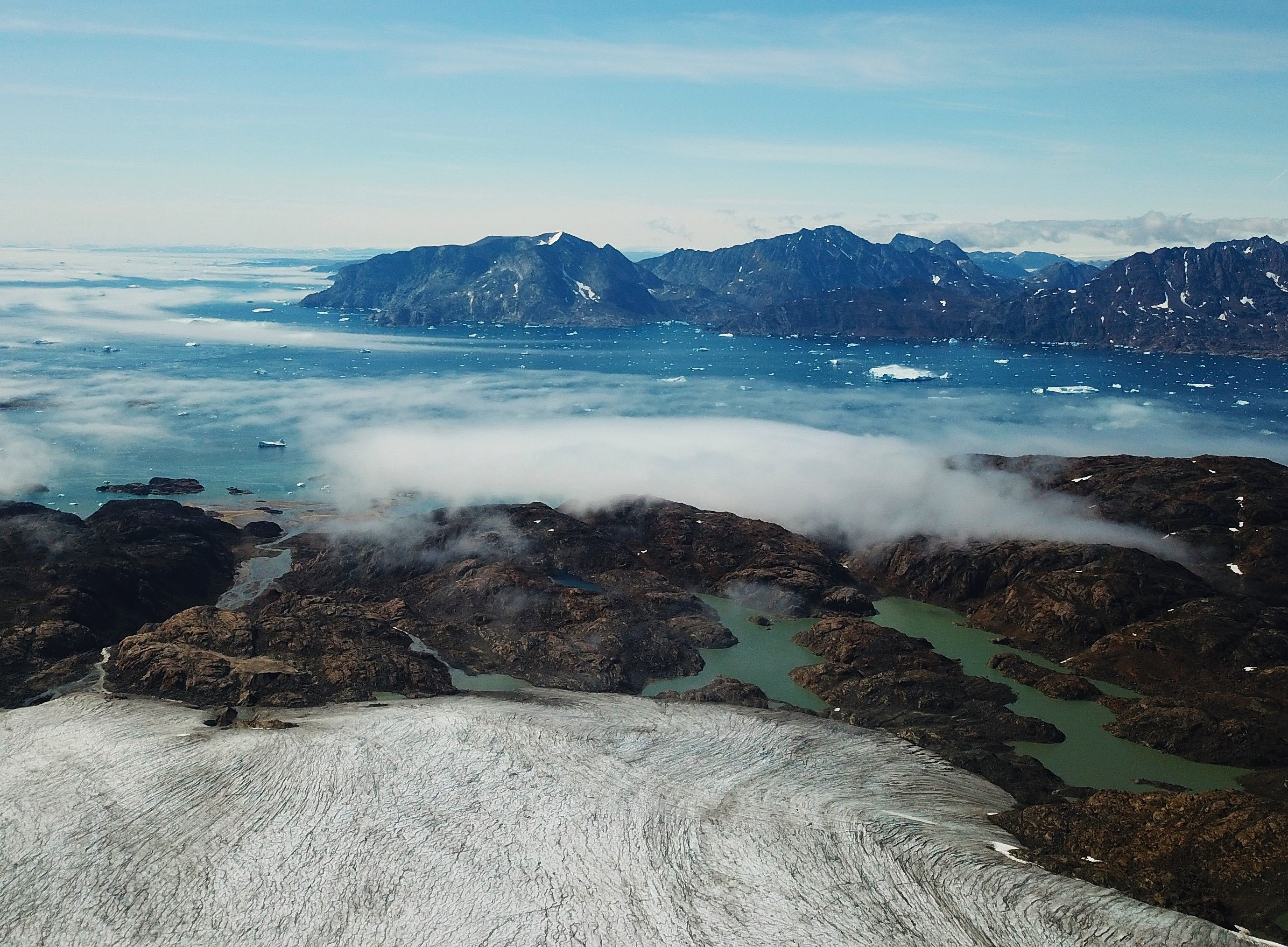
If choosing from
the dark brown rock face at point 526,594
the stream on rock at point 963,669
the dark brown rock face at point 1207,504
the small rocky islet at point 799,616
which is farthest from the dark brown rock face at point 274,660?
the dark brown rock face at point 1207,504

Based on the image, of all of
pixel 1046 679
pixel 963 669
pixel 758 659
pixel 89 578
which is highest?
pixel 89 578

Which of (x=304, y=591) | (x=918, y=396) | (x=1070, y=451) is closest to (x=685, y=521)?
(x=304, y=591)

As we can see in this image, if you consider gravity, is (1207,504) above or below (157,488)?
above

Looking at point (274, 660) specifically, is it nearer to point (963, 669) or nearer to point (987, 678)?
point (963, 669)

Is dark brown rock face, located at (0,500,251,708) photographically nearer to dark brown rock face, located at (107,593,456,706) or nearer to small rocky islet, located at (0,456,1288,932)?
small rocky islet, located at (0,456,1288,932)

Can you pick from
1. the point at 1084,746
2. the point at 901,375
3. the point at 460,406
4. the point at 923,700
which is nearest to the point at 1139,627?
the point at 1084,746

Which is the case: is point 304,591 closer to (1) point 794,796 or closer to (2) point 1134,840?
(1) point 794,796
